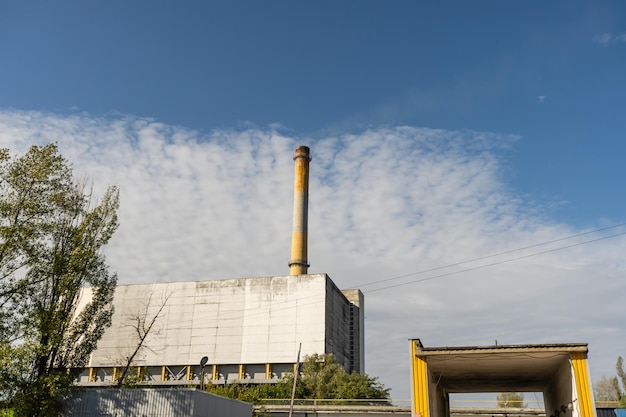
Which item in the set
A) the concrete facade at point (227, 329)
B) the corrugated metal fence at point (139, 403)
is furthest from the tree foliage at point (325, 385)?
the corrugated metal fence at point (139, 403)

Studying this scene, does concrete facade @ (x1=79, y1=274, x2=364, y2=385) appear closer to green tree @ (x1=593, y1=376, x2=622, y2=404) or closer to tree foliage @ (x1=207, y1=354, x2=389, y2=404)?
tree foliage @ (x1=207, y1=354, x2=389, y2=404)

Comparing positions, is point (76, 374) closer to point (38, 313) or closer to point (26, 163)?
point (38, 313)

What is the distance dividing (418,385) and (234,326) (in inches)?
2075

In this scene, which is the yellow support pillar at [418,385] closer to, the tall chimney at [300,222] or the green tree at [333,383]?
the green tree at [333,383]

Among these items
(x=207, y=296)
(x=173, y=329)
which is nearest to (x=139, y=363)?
(x=173, y=329)

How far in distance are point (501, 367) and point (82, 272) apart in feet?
74.2

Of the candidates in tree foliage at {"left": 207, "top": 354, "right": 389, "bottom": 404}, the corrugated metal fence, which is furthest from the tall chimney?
the corrugated metal fence

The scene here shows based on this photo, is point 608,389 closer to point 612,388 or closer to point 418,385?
point 612,388

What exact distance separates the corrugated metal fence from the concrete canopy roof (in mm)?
10422

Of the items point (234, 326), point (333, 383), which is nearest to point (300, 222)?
point (234, 326)

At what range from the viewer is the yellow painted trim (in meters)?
20.4

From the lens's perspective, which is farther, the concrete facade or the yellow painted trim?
the concrete facade

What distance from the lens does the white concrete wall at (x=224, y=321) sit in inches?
2751

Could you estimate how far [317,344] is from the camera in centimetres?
6812
